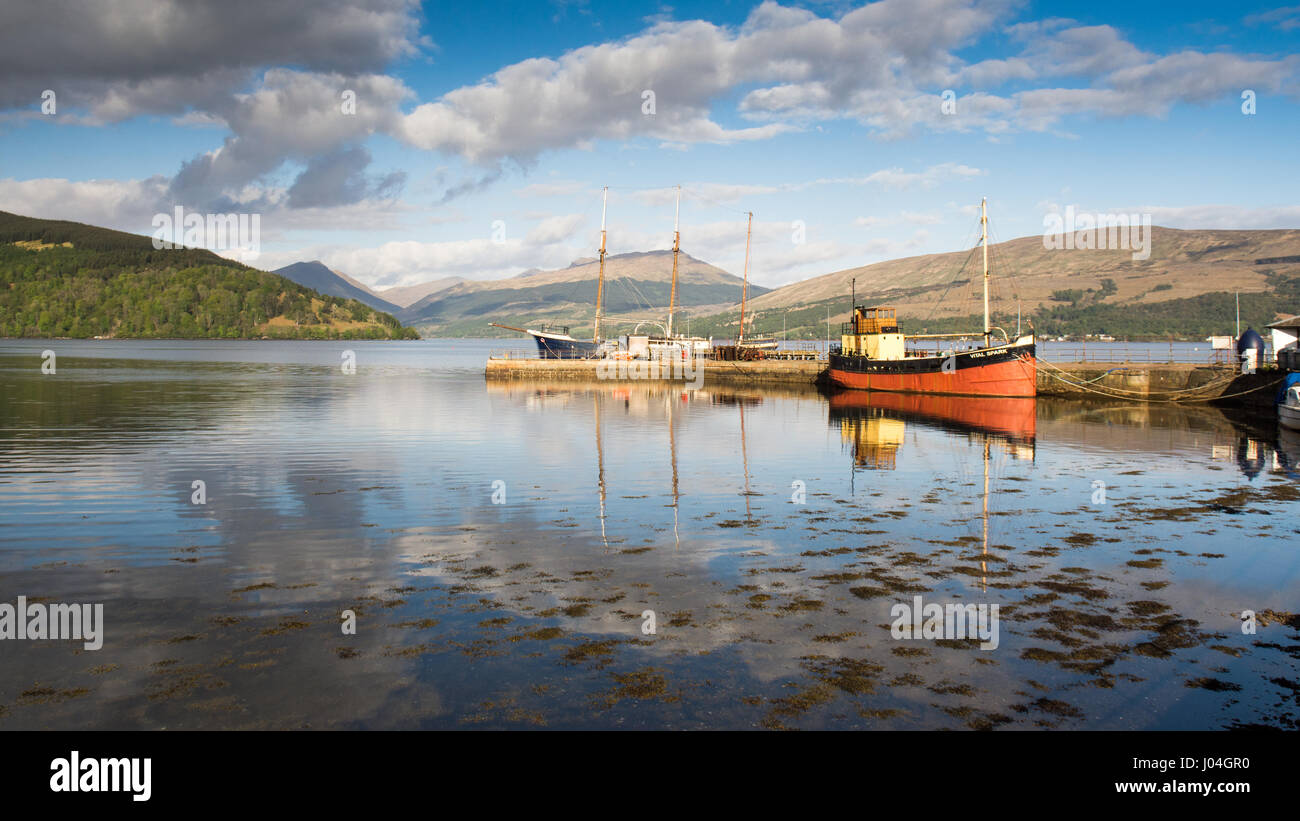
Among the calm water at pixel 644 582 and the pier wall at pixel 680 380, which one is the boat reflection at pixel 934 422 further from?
the pier wall at pixel 680 380

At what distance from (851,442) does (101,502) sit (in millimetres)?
31160

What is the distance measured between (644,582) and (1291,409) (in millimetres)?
42727

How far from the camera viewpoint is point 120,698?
31.5 ft

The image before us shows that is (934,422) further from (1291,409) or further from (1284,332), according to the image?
(1284,332)

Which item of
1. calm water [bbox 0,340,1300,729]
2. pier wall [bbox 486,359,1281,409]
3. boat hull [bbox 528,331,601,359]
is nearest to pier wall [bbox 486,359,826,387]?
pier wall [bbox 486,359,1281,409]

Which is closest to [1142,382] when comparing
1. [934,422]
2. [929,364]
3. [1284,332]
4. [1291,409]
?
[1284,332]

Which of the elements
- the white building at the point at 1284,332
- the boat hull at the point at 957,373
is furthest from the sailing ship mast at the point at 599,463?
the white building at the point at 1284,332

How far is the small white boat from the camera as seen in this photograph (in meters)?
40.5

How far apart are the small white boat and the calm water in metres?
7.02

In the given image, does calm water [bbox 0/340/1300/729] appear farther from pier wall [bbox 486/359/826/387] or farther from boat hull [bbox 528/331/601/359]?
boat hull [bbox 528/331/601/359]

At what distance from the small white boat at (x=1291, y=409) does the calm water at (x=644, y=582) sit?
23.0 ft

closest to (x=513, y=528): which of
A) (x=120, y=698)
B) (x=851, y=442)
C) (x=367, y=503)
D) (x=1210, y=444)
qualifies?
(x=367, y=503)
